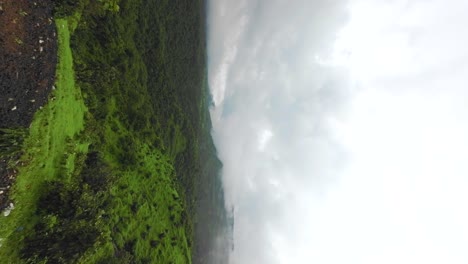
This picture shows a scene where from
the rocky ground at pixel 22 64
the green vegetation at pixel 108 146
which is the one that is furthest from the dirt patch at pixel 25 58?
the green vegetation at pixel 108 146

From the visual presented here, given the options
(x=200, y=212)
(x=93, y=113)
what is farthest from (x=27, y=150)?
(x=200, y=212)

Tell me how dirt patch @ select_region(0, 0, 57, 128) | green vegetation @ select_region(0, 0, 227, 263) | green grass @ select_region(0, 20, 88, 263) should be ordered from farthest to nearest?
green vegetation @ select_region(0, 0, 227, 263) < green grass @ select_region(0, 20, 88, 263) < dirt patch @ select_region(0, 0, 57, 128)

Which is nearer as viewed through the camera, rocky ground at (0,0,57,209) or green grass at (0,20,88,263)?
rocky ground at (0,0,57,209)

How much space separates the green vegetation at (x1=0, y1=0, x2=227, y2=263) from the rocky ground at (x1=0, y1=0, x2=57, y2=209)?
2.87 feet

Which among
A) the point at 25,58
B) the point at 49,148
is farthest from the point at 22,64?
the point at 49,148

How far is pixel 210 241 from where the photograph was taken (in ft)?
299

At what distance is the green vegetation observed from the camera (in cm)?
2288

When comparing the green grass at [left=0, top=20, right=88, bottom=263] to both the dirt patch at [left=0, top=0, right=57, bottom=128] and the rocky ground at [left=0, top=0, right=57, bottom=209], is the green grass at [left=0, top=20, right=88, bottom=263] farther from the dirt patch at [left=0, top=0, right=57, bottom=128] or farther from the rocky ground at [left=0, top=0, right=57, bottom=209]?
the dirt patch at [left=0, top=0, right=57, bottom=128]

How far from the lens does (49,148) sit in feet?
78.3

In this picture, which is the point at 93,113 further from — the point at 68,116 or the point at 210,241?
the point at 210,241

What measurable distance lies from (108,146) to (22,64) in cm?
1343

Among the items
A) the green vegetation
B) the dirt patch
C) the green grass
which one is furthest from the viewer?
the green vegetation

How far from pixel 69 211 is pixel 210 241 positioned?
70754 millimetres

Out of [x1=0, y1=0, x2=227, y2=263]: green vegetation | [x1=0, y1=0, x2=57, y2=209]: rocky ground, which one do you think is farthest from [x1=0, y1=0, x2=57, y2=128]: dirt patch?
[x1=0, y1=0, x2=227, y2=263]: green vegetation
